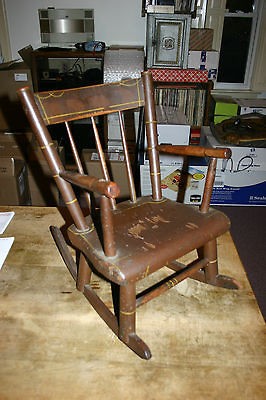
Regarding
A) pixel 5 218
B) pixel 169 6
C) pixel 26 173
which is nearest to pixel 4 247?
pixel 5 218

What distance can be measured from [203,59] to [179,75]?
22 centimetres

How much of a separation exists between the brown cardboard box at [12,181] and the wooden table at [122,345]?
1.02 metres

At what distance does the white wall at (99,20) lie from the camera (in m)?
2.66

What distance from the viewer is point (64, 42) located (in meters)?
2.72

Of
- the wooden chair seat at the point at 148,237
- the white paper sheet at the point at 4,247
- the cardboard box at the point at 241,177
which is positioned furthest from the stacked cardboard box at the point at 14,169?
the cardboard box at the point at 241,177

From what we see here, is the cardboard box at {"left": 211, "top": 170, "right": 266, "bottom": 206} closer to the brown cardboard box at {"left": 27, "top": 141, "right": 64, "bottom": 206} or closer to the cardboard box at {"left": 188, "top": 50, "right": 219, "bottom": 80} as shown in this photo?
the cardboard box at {"left": 188, "top": 50, "right": 219, "bottom": 80}

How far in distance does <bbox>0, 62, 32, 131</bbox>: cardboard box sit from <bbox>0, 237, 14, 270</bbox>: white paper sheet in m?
1.40

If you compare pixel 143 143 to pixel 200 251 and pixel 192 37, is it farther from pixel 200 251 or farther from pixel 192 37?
pixel 200 251

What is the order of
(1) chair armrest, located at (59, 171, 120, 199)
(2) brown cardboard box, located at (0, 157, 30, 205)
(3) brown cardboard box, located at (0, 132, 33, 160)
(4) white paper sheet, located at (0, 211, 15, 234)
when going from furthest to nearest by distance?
(3) brown cardboard box, located at (0, 132, 33, 160), (2) brown cardboard box, located at (0, 157, 30, 205), (4) white paper sheet, located at (0, 211, 15, 234), (1) chair armrest, located at (59, 171, 120, 199)

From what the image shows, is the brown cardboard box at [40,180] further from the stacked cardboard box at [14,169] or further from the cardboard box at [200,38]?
the cardboard box at [200,38]

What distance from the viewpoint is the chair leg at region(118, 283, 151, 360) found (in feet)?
2.64

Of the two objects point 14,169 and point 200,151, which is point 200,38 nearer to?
point 14,169

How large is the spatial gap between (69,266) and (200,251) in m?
0.45

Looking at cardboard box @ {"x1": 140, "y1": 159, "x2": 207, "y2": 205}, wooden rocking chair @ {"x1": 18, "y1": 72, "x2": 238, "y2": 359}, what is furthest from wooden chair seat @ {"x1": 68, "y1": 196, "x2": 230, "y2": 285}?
cardboard box @ {"x1": 140, "y1": 159, "x2": 207, "y2": 205}
